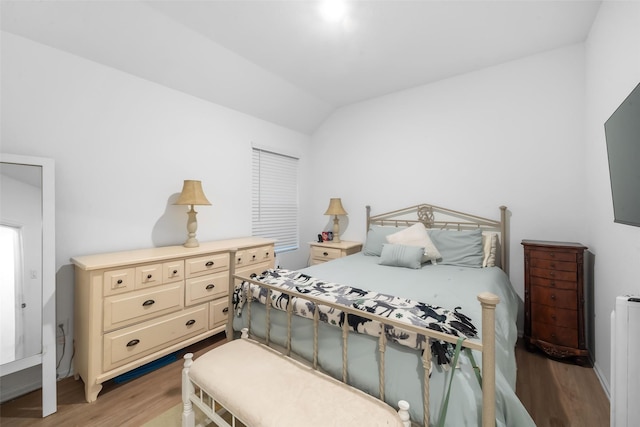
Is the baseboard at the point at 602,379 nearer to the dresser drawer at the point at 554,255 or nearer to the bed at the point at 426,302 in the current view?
the bed at the point at 426,302

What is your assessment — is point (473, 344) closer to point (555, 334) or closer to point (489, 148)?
point (555, 334)

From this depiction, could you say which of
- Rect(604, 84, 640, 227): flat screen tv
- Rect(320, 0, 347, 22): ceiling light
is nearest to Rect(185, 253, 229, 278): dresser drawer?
Rect(320, 0, 347, 22): ceiling light

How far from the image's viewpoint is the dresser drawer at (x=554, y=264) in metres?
2.28

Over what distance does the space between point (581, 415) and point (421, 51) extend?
3278 millimetres

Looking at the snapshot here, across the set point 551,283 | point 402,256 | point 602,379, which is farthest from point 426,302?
point 602,379

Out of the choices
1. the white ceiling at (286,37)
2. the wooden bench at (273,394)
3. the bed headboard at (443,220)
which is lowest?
the wooden bench at (273,394)

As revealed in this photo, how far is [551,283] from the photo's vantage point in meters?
2.36

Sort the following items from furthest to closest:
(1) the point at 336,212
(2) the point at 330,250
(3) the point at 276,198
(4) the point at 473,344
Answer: (3) the point at 276,198 < (1) the point at 336,212 < (2) the point at 330,250 < (4) the point at 473,344

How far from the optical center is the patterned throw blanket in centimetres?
118

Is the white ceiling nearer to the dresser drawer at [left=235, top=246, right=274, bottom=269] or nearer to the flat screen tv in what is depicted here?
the flat screen tv

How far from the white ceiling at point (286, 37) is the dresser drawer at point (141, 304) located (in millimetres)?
2066

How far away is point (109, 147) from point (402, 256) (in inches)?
118

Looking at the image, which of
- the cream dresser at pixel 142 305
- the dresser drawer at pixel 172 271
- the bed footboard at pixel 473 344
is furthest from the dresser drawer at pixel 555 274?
the dresser drawer at pixel 172 271

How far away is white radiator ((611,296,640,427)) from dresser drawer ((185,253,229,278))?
9.39ft
